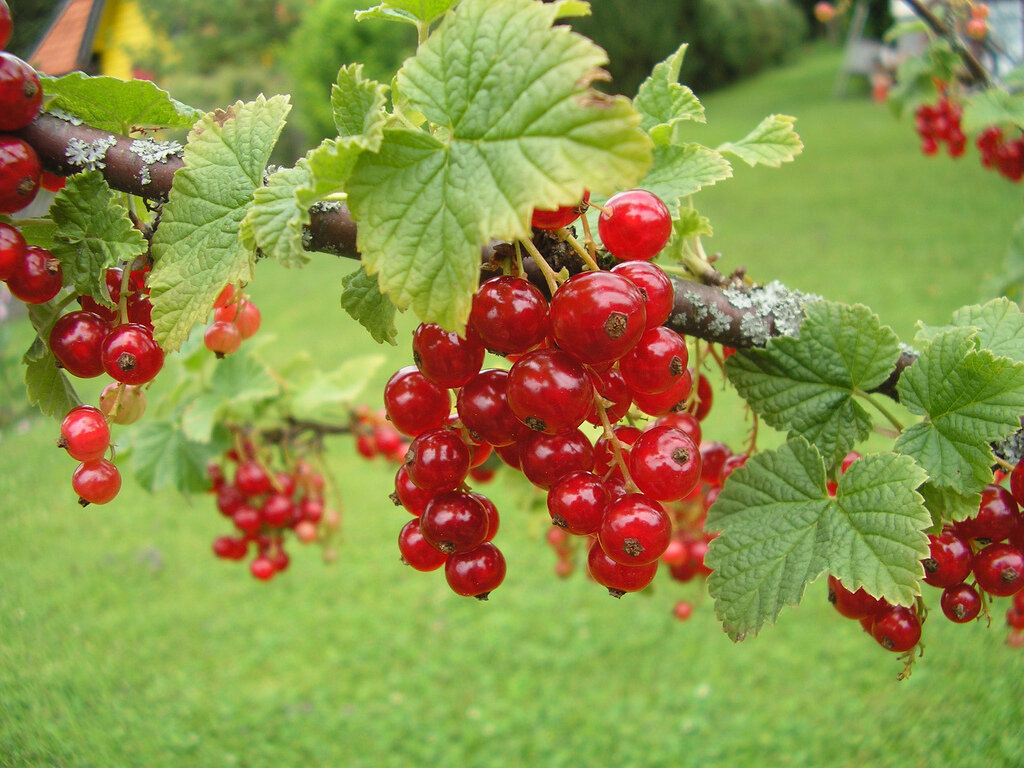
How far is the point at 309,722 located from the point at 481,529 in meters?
2.38

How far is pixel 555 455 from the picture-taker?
29.1 inches

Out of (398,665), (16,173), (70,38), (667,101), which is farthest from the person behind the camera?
(70,38)

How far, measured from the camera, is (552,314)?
0.66 meters

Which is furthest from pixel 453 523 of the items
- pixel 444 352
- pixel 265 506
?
pixel 265 506

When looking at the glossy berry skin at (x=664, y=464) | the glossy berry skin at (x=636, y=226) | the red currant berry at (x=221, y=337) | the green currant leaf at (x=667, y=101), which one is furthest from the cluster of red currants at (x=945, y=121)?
the red currant berry at (x=221, y=337)

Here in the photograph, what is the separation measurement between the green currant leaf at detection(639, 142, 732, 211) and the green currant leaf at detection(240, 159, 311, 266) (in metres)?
0.47

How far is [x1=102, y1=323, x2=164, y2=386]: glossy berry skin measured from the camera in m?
0.76

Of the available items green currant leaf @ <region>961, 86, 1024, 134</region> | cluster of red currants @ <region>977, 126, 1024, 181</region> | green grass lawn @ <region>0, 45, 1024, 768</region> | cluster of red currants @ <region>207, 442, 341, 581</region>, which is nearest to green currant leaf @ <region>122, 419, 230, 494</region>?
cluster of red currants @ <region>207, 442, 341, 581</region>

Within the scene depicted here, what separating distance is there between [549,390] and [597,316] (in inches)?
3.3

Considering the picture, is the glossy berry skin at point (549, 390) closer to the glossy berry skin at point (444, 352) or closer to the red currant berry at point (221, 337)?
the glossy berry skin at point (444, 352)

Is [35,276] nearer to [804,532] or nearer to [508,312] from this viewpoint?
[508,312]

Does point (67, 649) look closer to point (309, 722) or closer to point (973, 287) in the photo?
point (309, 722)

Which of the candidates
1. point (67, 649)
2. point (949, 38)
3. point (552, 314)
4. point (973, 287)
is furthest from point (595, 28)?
point (552, 314)

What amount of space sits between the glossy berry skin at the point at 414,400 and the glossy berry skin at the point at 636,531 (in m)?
0.23
